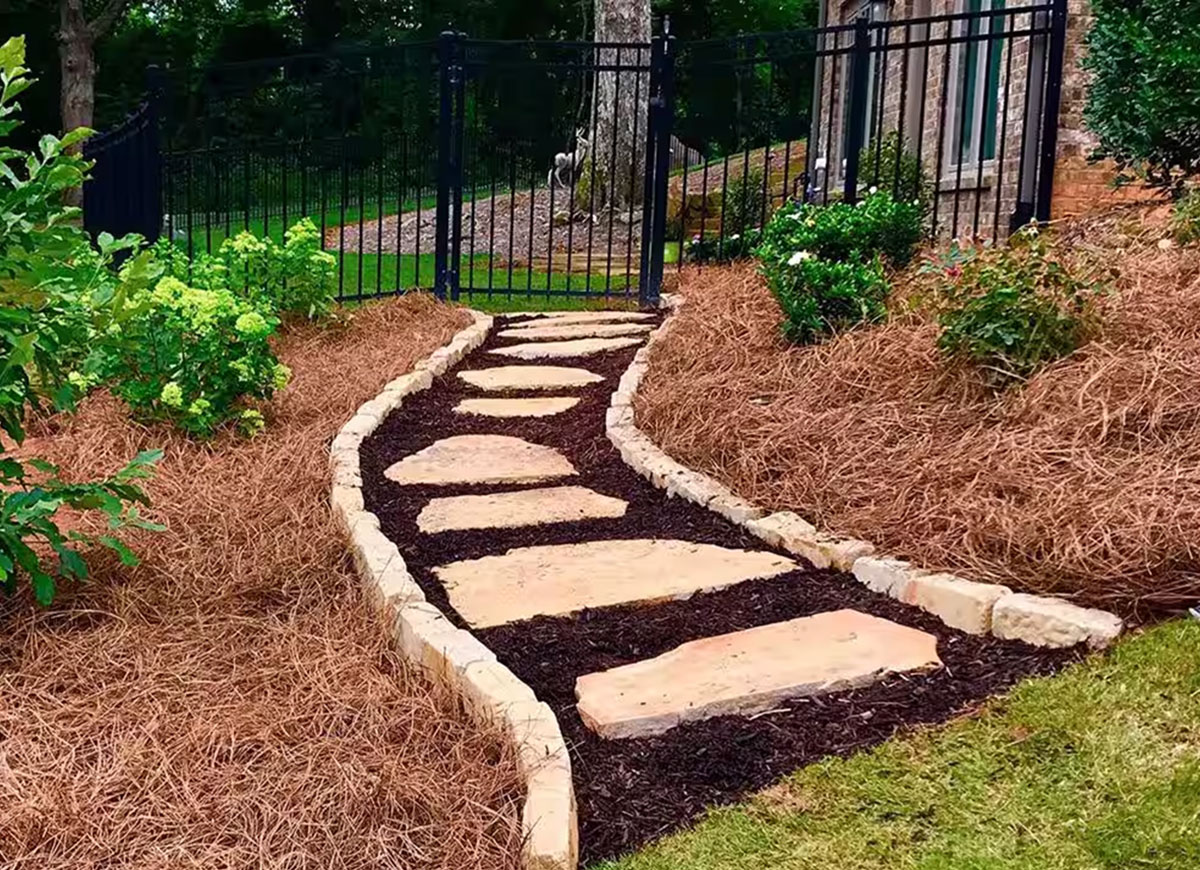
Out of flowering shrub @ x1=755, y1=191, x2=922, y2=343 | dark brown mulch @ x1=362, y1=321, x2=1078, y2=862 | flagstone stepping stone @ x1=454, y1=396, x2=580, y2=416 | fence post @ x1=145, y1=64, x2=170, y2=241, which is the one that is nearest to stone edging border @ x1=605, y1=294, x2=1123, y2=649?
dark brown mulch @ x1=362, y1=321, x2=1078, y2=862

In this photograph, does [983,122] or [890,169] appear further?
[890,169]

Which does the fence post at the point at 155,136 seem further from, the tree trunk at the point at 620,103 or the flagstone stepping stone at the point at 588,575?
the tree trunk at the point at 620,103

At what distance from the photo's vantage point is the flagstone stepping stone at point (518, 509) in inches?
127

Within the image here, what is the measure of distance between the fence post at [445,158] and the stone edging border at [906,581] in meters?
3.30

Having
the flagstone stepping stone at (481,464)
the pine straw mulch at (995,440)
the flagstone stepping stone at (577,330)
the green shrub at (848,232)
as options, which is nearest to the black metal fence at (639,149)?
the flagstone stepping stone at (577,330)

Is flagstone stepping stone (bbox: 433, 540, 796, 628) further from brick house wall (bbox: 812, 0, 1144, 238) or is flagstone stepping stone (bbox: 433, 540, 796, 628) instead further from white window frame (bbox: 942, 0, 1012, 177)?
white window frame (bbox: 942, 0, 1012, 177)

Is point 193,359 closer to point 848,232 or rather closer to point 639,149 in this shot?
point 848,232

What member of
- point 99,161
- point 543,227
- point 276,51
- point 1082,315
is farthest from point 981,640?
point 276,51

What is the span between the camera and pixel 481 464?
12.3 feet

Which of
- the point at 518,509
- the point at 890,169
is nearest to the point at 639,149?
the point at 890,169

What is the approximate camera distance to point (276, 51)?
23.5 meters

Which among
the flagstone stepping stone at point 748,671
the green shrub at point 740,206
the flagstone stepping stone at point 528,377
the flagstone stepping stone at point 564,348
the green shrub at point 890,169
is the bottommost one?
the flagstone stepping stone at point 748,671

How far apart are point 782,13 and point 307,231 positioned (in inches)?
946

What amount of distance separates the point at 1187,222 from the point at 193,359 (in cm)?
347
